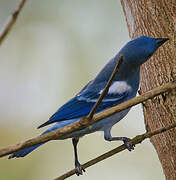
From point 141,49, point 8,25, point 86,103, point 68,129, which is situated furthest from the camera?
point 86,103

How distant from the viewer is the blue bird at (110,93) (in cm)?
289

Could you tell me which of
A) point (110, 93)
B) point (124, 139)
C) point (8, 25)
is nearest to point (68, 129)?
point (8, 25)

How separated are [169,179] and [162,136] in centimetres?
33

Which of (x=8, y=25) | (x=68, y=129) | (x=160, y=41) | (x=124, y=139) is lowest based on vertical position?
(x=124, y=139)

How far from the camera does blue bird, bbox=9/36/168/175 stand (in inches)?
114

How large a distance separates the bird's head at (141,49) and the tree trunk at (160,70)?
64 millimetres

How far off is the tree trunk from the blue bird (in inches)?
3.6

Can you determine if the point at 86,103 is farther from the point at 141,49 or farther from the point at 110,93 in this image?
the point at 141,49

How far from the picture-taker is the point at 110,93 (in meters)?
3.12

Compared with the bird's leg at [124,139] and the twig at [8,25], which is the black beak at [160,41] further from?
the twig at [8,25]

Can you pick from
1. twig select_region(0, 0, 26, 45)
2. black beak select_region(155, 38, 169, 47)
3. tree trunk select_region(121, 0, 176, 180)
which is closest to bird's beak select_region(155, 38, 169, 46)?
black beak select_region(155, 38, 169, 47)

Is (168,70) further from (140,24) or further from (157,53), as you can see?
(140,24)

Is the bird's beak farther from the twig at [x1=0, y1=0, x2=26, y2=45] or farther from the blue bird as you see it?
the twig at [x1=0, y1=0, x2=26, y2=45]

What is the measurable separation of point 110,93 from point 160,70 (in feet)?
1.61
